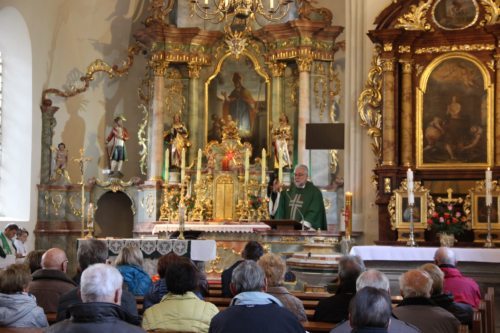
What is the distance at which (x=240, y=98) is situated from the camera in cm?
2120

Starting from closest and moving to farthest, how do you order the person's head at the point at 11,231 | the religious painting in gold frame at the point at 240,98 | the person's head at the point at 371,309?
the person's head at the point at 371,309, the person's head at the point at 11,231, the religious painting in gold frame at the point at 240,98

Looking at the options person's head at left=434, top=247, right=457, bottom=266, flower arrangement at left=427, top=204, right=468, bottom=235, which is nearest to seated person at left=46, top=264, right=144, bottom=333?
person's head at left=434, top=247, right=457, bottom=266

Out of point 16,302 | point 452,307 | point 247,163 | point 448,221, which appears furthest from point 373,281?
point 247,163

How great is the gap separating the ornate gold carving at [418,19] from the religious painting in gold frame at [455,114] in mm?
665

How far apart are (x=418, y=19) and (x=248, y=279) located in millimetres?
11070

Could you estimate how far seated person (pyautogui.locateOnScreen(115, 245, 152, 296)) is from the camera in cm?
859

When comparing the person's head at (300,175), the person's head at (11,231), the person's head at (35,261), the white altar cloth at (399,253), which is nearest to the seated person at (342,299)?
the person's head at (35,261)

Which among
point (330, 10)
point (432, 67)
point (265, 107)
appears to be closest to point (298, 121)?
point (265, 107)

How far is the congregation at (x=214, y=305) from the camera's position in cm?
463

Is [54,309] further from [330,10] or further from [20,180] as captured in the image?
[330,10]

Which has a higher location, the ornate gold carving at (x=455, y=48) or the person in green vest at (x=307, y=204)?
the ornate gold carving at (x=455, y=48)

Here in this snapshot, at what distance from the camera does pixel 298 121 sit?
2019 centimetres

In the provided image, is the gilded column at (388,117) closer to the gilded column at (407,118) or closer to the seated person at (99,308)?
the gilded column at (407,118)

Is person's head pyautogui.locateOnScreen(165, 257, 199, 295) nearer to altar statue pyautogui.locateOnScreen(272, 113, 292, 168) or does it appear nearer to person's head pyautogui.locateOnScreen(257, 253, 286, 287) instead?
person's head pyautogui.locateOnScreen(257, 253, 286, 287)
